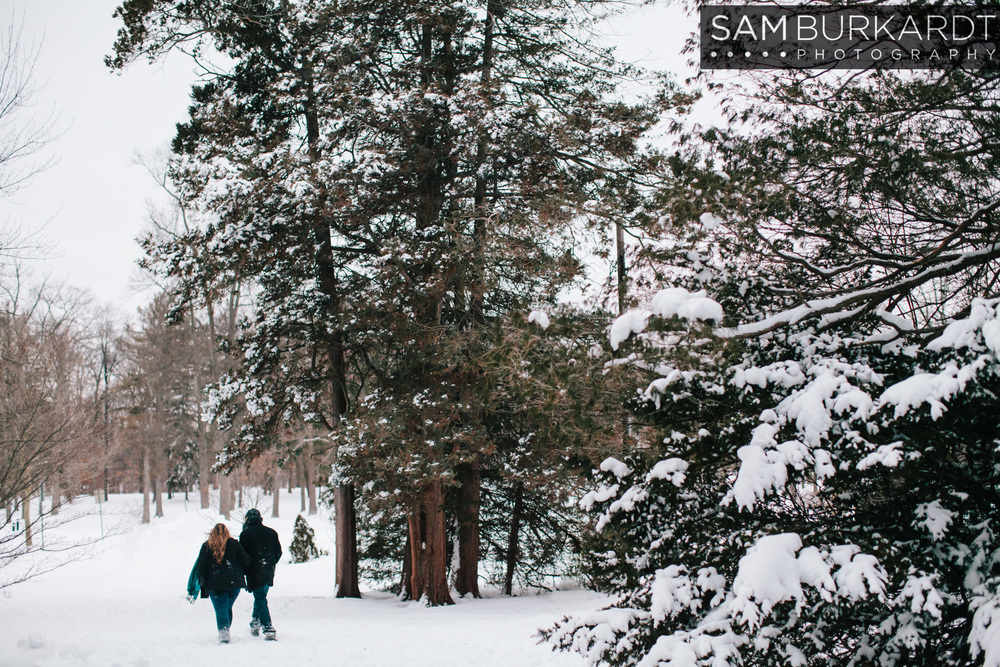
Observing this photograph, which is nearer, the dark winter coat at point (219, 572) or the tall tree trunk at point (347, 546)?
the dark winter coat at point (219, 572)

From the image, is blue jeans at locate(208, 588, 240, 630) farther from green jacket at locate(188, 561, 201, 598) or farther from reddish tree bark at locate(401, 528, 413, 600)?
reddish tree bark at locate(401, 528, 413, 600)

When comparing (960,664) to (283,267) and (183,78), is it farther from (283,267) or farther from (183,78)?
(183,78)

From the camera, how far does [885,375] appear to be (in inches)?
157

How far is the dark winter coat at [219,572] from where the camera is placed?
7996 millimetres

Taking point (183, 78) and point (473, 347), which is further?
point (183, 78)

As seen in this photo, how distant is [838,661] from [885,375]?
1.61 meters

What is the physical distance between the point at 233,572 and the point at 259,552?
46cm

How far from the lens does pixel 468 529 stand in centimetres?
1348

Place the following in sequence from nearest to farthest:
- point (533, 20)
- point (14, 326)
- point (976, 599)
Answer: point (976, 599)
point (533, 20)
point (14, 326)

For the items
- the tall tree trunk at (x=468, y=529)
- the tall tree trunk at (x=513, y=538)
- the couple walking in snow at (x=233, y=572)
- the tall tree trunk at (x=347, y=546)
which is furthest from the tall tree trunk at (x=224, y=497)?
the couple walking in snow at (x=233, y=572)

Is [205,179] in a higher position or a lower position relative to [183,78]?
lower

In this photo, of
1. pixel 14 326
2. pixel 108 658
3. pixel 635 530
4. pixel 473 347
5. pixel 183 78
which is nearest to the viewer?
pixel 635 530

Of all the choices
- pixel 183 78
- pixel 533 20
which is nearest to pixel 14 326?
pixel 183 78

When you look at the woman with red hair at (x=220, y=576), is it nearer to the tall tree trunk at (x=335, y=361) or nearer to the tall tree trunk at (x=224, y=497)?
the tall tree trunk at (x=335, y=361)
